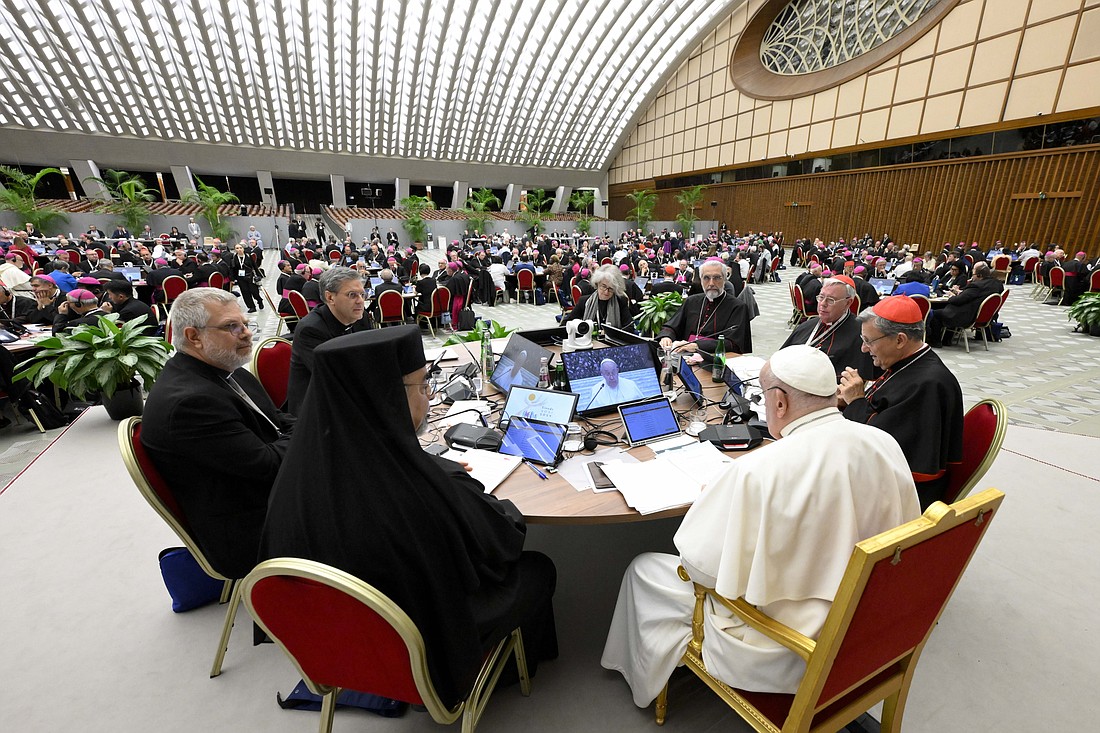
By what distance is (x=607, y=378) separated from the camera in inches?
109

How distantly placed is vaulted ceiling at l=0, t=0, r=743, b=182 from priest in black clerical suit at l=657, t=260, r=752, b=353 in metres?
22.4

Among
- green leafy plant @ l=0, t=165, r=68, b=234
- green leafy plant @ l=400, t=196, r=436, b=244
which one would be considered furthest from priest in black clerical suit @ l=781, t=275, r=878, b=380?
green leafy plant @ l=0, t=165, r=68, b=234

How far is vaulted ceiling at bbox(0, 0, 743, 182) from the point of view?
68.8 feet

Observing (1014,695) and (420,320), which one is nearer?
(1014,695)

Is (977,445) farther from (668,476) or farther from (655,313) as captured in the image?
(655,313)

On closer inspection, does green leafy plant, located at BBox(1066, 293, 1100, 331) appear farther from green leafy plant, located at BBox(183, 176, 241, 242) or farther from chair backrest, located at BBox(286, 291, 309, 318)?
green leafy plant, located at BBox(183, 176, 241, 242)

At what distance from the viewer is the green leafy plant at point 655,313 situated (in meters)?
5.25

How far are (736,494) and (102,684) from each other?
2.81 m

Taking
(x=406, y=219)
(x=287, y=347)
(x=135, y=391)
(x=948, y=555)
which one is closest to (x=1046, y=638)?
(x=948, y=555)

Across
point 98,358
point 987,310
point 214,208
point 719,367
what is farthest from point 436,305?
point 214,208

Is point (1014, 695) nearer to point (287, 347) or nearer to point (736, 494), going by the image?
point (736, 494)

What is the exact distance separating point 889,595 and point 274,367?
12.2ft

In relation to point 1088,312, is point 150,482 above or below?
above

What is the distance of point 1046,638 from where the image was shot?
2324 mm
